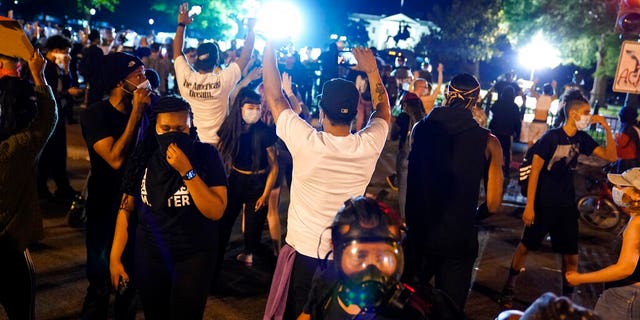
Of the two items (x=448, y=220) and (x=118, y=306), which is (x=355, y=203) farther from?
(x=118, y=306)

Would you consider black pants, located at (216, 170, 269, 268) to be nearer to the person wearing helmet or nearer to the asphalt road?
the asphalt road

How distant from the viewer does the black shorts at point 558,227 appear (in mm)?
5637

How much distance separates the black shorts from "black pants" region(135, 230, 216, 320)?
11.0 ft

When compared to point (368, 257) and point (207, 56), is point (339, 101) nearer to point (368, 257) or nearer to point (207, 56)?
point (368, 257)

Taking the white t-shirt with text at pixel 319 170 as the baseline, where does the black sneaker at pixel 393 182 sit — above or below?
below

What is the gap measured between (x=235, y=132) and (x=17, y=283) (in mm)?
A: 2613

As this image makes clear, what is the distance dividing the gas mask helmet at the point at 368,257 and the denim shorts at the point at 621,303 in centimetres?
194

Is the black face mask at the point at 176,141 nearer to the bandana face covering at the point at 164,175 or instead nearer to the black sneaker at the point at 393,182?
the bandana face covering at the point at 164,175

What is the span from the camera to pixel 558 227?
568cm

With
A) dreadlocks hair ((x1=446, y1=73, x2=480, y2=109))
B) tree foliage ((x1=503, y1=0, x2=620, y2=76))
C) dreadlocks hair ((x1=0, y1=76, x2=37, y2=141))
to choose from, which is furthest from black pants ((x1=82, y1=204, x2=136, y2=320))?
tree foliage ((x1=503, y1=0, x2=620, y2=76))

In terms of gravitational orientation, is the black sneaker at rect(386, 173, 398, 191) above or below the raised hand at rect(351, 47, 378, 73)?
below

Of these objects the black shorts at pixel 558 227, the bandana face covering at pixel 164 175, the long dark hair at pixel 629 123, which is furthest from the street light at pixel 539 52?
the bandana face covering at pixel 164 175

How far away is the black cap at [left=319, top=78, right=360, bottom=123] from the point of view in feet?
11.1

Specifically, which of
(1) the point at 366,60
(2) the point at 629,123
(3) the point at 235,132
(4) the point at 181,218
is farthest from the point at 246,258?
(2) the point at 629,123
